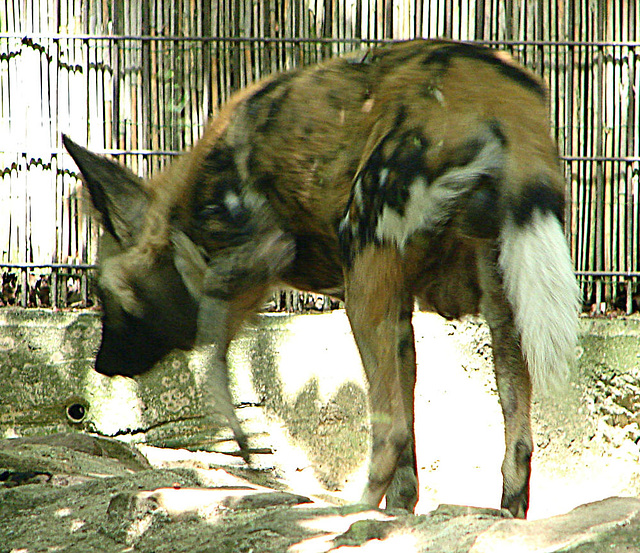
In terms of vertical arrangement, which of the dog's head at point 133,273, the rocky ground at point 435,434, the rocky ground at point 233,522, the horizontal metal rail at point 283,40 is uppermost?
the horizontal metal rail at point 283,40

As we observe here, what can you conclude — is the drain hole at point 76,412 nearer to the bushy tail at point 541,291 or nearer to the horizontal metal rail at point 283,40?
the horizontal metal rail at point 283,40

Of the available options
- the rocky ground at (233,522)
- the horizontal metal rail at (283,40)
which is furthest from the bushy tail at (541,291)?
the horizontal metal rail at (283,40)

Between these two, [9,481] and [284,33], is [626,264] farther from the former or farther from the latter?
[9,481]

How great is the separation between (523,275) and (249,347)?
249 cm

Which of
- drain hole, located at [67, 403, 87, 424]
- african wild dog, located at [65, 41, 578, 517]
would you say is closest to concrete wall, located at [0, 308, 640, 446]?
drain hole, located at [67, 403, 87, 424]

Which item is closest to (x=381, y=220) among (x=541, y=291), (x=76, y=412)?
(x=541, y=291)

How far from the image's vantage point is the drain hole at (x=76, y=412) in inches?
195

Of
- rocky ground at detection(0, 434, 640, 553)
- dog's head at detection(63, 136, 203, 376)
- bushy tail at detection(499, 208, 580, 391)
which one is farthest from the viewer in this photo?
dog's head at detection(63, 136, 203, 376)

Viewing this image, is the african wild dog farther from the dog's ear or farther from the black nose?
the black nose

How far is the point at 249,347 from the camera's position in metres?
4.95

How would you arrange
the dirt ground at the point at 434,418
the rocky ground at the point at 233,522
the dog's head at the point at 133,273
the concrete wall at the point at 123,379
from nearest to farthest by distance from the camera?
the rocky ground at the point at 233,522
the dog's head at the point at 133,273
the dirt ground at the point at 434,418
the concrete wall at the point at 123,379

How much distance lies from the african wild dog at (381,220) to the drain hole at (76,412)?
51.2 inches

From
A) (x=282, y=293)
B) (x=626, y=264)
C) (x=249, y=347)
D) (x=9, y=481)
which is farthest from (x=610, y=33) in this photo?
(x=9, y=481)

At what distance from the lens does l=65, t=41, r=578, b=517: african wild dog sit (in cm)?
276
